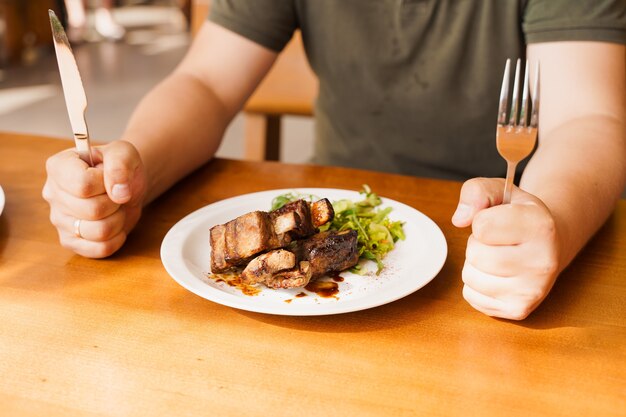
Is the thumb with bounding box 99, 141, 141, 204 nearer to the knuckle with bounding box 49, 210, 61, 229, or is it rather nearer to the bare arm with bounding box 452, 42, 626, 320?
the knuckle with bounding box 49, 210, 61, 229

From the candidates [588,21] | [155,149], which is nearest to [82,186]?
[155,149]

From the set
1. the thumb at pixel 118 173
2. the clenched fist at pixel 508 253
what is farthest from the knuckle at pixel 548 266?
the thumb at pixel 118 173

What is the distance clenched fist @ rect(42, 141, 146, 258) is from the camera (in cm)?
96

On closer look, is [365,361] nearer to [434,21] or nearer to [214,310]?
[214,310]

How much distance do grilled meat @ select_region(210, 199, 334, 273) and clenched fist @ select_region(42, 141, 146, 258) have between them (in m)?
0.16

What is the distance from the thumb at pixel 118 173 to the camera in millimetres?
968

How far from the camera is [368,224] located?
1029mm

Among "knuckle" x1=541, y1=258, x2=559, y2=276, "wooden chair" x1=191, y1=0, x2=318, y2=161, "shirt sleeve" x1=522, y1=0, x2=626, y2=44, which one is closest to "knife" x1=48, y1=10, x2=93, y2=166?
"knuckle" x1=541, y1=258, x2=559, y2=276

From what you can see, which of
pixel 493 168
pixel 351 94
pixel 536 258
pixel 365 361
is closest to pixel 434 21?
pixel 351 94

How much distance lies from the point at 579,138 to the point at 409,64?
53 cm

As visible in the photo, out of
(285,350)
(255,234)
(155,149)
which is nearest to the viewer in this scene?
(285,350)

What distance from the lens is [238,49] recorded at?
1490mm

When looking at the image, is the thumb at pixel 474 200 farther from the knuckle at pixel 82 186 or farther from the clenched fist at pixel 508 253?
the knuckle at pixel 82 186

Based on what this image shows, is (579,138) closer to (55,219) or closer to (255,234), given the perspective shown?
(255,234)
